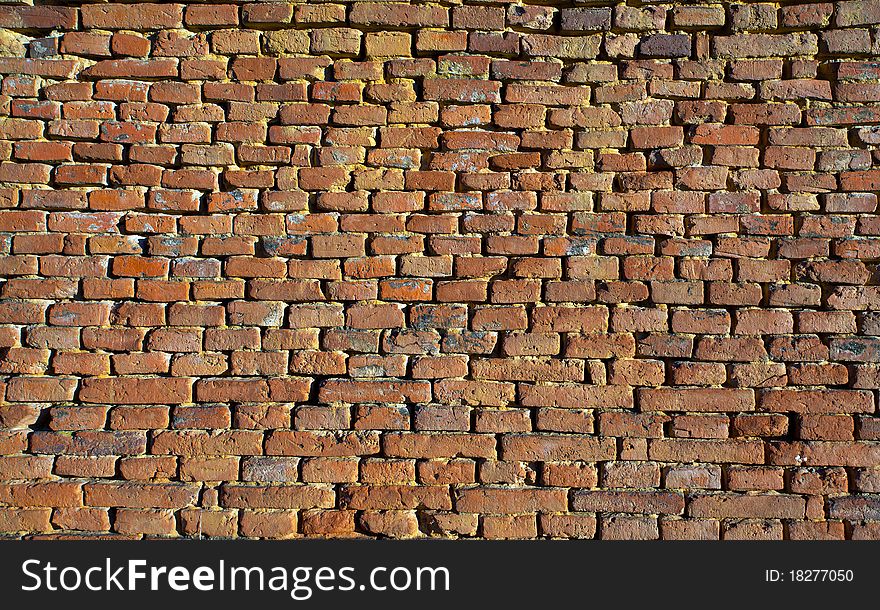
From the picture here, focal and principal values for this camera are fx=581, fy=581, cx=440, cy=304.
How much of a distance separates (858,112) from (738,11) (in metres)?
0.61

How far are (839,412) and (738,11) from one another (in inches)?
63.5

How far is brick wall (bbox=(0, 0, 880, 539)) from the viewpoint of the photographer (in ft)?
7.25

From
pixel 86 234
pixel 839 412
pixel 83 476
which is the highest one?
pixel 86 234

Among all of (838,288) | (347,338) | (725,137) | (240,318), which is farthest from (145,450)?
(838,288)

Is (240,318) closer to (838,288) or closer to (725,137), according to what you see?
(725,137)

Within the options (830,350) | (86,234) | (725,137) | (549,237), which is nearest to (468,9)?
(549,237)

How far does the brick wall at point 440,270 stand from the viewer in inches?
87.0

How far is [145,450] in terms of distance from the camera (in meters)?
2.24

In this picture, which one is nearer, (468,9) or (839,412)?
(839,412)

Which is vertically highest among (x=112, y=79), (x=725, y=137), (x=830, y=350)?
(x=112, y=79)

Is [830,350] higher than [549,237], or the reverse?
[549,237]

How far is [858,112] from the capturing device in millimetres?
2271

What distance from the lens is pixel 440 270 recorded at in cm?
229

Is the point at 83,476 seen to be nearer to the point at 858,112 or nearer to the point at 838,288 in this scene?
the point at 838,288
